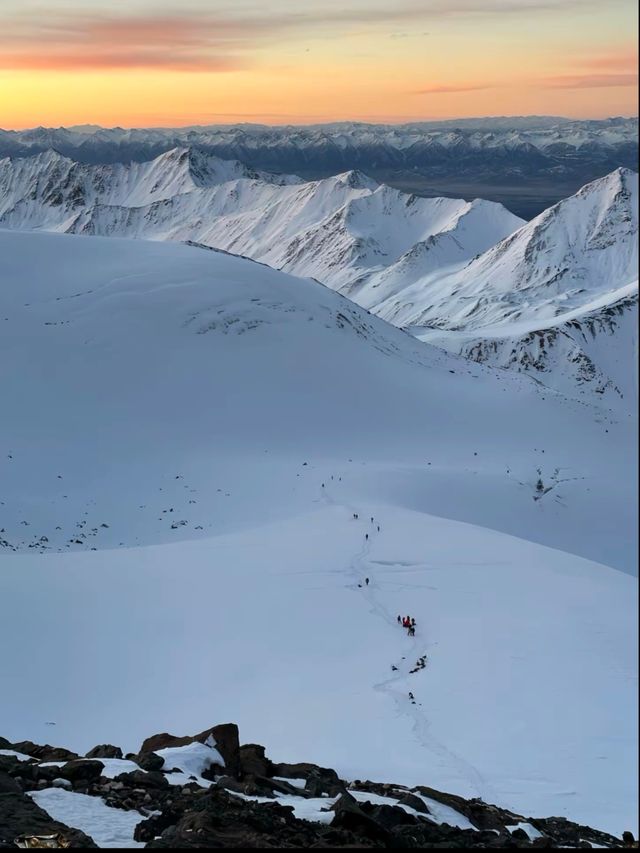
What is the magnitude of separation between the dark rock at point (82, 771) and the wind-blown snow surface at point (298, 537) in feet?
14.0

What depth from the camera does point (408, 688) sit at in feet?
55.9

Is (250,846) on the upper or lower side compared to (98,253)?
lower

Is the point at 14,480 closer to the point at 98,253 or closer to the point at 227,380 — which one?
the point at 227,380

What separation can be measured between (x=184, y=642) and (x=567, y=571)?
986 centimetres

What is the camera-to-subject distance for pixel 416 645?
19.0 meters

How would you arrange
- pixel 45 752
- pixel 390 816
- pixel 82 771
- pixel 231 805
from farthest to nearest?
pixel 45 752 → pixel 82 771 → pixel 390 816 → pixel 231 805

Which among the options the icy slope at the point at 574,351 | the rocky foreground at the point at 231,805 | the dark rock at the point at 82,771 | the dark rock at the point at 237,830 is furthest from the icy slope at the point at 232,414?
the icy slope at the point at 574,351

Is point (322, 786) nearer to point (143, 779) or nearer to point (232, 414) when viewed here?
point (143, 779)

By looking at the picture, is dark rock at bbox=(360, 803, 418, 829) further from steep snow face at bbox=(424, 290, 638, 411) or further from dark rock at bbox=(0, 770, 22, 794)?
steep snow face at bbox=(424, 290, 638, 411)

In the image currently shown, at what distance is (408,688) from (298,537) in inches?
411

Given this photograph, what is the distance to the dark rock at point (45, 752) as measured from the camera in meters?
12.4

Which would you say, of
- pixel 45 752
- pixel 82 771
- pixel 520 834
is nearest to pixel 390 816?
pixel 520 834

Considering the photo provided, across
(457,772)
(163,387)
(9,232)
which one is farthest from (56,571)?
(9,232)

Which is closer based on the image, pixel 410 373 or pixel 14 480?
pixel 14 480
